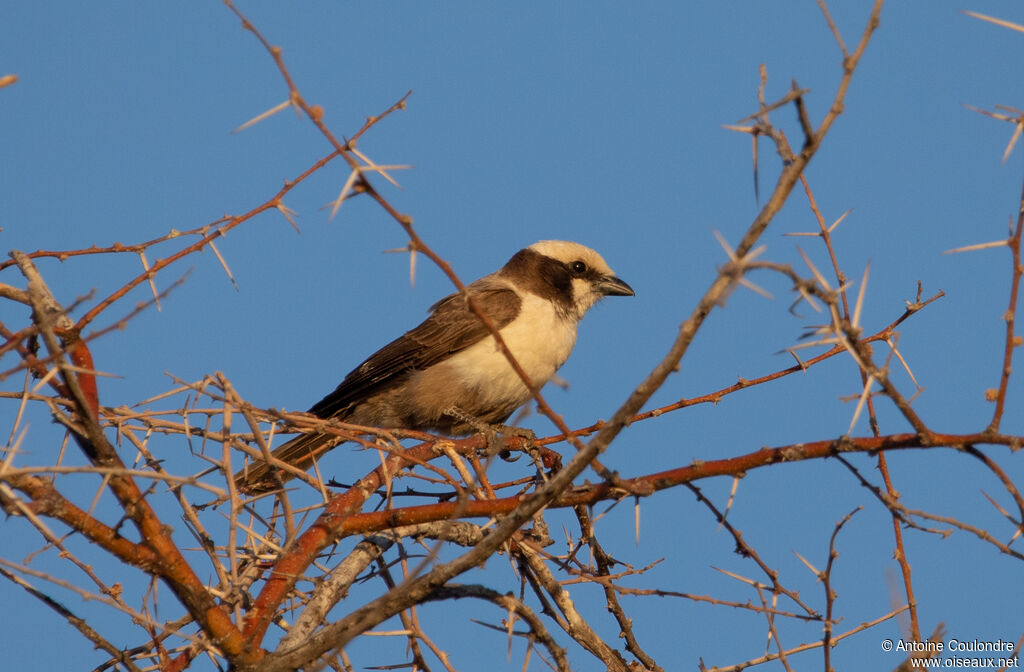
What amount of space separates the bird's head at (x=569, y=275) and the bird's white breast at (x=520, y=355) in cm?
33

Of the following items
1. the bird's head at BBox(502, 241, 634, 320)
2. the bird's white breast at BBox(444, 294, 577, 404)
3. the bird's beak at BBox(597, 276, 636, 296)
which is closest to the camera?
the bird's white breast at BBox(444, 294, 577, 404)

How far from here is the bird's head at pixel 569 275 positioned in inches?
284

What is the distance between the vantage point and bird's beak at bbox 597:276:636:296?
24.2ft

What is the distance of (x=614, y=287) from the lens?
7.37m

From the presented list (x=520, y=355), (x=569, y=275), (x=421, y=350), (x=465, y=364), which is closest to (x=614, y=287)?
(x=569, y=275)

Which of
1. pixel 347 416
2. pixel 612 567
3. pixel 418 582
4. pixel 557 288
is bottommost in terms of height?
pixel 418 582

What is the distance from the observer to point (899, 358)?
310 centimetres

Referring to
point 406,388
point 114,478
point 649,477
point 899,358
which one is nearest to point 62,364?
point 114,478

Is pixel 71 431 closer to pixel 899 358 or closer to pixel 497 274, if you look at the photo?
pixel 899 358

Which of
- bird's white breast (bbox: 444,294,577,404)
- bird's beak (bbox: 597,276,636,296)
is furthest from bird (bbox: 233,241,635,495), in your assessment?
bird's beak (bbox: 597,276,636,296)

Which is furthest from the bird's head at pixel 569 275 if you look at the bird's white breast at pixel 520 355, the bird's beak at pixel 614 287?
the bird's white breast at pixel 520 355

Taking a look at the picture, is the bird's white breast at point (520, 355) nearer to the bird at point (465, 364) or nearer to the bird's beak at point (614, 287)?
the bird at point (465, 364)

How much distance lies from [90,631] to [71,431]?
61 centimetres

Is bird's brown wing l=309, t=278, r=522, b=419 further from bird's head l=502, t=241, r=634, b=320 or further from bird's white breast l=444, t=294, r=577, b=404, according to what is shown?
bird's head l=502, t=241, r=634, b=320
